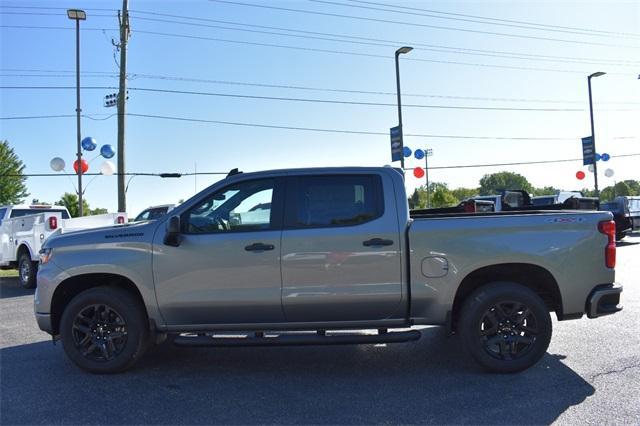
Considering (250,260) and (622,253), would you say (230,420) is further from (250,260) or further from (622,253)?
(622,253)

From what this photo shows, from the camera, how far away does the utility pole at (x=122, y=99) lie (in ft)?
58.7

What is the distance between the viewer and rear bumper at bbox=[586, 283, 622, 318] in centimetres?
487

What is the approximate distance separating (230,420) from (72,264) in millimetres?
2322

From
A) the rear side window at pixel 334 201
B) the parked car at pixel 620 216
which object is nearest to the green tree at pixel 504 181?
the parked car at pixel 620 216

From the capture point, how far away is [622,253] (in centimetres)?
1636

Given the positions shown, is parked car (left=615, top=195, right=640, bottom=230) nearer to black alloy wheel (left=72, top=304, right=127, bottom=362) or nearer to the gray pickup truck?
the gray pickup truck

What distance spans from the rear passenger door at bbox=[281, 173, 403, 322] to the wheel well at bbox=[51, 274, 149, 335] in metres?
1.56

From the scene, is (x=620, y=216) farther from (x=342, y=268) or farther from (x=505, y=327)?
(x=342, y=268)

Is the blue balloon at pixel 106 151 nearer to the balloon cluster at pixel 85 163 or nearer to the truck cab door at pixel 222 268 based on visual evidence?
the balloon cluster at pixel 85 163

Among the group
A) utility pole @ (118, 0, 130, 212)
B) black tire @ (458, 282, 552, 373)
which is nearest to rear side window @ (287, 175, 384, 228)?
black tire @ (458, 282, 552, 373)

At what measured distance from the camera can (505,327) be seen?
493 centimetres

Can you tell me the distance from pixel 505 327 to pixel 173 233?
3261mm

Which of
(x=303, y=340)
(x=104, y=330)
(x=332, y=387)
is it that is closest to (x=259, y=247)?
(x=303, y=340)

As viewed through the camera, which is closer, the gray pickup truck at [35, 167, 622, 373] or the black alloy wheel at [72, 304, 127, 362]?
the gray pickup truck at [35, 167, 622, 373]
